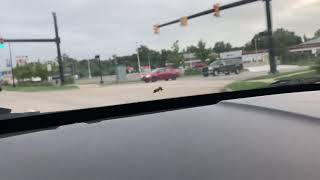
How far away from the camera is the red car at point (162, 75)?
273 centimetres

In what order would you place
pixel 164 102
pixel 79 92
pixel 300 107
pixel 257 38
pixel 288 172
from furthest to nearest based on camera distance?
pixel 257 38 < pixel 79 92 < pixel 164 102 < pixel 300 107 < pixel 288 172

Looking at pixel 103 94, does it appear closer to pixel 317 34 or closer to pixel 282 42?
pixel 282 42

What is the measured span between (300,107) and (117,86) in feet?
3.54

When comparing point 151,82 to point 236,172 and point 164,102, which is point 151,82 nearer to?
point 164,102

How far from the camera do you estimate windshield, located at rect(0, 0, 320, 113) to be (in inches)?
92.9

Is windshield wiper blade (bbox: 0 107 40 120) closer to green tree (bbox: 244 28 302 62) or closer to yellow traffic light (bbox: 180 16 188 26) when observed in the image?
yellow traffic light (bbox: 180 16 188 26)

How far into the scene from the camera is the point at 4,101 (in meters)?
2.42

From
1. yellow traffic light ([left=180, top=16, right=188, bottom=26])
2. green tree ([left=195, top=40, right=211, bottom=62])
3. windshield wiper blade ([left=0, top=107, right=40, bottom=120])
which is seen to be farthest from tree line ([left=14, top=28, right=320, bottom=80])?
windshield wiper blade ([left=0, top=107, right=40, bottom=120])

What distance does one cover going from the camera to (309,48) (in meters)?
3.03

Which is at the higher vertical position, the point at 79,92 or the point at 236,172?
the point at 79,92

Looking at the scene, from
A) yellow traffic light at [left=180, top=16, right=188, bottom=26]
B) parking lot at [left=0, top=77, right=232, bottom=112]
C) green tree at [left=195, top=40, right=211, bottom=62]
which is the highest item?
yellow traffic light at [left=180, top=16, right=188, bottom=26]

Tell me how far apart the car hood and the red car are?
71cm

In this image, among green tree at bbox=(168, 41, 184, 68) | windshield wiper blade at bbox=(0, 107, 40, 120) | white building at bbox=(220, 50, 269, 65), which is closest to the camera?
windshield wiper blade at bbox=(0, 107, 40, 120)

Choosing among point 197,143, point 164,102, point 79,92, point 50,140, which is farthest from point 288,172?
point 79,92
